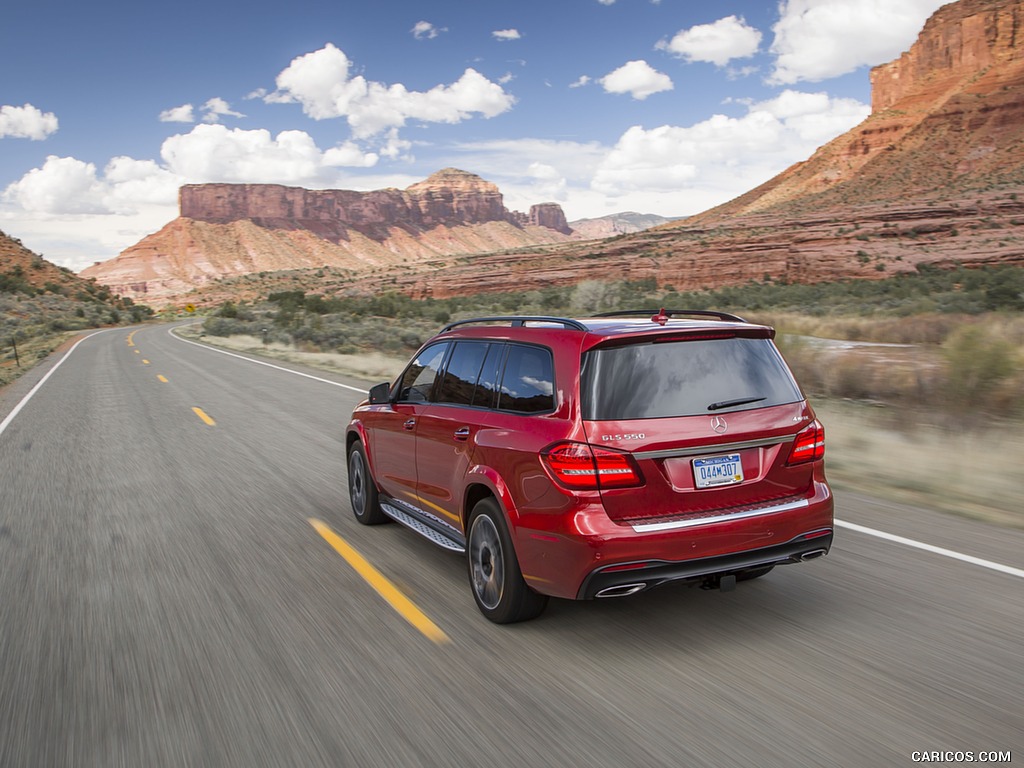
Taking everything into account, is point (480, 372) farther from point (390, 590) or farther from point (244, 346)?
point (244, 346)

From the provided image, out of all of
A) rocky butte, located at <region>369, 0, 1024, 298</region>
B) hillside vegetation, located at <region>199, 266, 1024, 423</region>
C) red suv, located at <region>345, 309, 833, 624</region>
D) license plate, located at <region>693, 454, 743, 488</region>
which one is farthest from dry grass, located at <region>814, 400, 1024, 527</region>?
rocky butte, located at <region>369, 0, 1024, 298</region>

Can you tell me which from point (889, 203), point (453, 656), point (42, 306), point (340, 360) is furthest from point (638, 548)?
point (42, 306)

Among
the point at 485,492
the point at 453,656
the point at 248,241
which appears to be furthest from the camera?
the point at 248,241

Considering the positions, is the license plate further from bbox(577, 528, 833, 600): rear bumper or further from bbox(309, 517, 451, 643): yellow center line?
bbox(309, 517, 451, 643): yellow center line

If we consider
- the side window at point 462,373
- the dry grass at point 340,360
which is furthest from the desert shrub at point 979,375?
the dry grass at point 340,360

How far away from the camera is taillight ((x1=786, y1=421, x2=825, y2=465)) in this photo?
174 inches

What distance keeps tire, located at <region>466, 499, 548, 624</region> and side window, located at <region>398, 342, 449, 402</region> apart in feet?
4.07

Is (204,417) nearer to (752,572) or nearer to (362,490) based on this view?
(362,490)

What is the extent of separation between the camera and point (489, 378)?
4.94 m

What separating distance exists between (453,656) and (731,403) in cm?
182

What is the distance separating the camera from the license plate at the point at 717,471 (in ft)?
13.4

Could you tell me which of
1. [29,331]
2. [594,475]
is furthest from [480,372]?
[29,331]

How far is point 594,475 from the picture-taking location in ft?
13.1

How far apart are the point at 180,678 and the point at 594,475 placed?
2.11 meters
